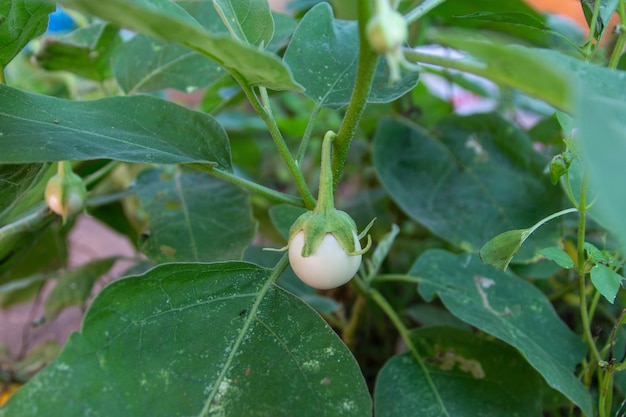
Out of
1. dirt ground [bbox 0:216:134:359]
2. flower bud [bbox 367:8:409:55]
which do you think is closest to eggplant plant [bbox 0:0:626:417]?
flower bud [bbox 367:8:409:55]

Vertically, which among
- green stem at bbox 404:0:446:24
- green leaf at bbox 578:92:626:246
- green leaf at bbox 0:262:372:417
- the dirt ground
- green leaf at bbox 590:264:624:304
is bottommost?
the dirt ground

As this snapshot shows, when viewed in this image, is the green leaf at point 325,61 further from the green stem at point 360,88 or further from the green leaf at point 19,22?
the green leaf at point 19,22

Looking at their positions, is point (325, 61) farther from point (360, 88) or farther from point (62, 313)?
point (62, 313)

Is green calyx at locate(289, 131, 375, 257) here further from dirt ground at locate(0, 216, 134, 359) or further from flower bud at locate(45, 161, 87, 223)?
dirt ground at locate(0, 216, 134, 359)

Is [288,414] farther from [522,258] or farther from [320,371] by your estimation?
[522,258]

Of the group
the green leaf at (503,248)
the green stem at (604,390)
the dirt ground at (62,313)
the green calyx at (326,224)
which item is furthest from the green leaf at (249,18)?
Result: the dirt ground at (62,313)
